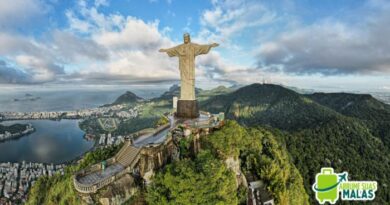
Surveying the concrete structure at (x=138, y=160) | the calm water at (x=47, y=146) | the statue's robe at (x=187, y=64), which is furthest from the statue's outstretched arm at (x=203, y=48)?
the calm water at (x=47, y=146)

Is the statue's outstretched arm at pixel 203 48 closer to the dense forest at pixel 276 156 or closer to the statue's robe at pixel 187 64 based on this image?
the statue's robe at pixel 187 64

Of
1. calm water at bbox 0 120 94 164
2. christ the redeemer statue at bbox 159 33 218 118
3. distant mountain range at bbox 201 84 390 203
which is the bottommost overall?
calm water at bbox 0 120 94 164

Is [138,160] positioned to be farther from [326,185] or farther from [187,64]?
[326,185]

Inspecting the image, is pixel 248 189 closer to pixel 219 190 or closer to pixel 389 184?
pixel 219 190

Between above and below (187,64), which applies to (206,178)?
below

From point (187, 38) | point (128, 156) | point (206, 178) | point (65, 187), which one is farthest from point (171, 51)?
point (65, 187)

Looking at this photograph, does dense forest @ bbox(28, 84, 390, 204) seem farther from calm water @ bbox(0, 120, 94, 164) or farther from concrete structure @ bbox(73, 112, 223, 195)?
calm water @ bbox(0, 120, 94, 164)

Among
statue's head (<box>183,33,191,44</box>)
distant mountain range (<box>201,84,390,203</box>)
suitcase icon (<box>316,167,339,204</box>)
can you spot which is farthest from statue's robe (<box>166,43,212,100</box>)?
distant mountain range (<box>201,84,390,203</box>)

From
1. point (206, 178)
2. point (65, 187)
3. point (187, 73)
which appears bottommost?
point (65, 187)
